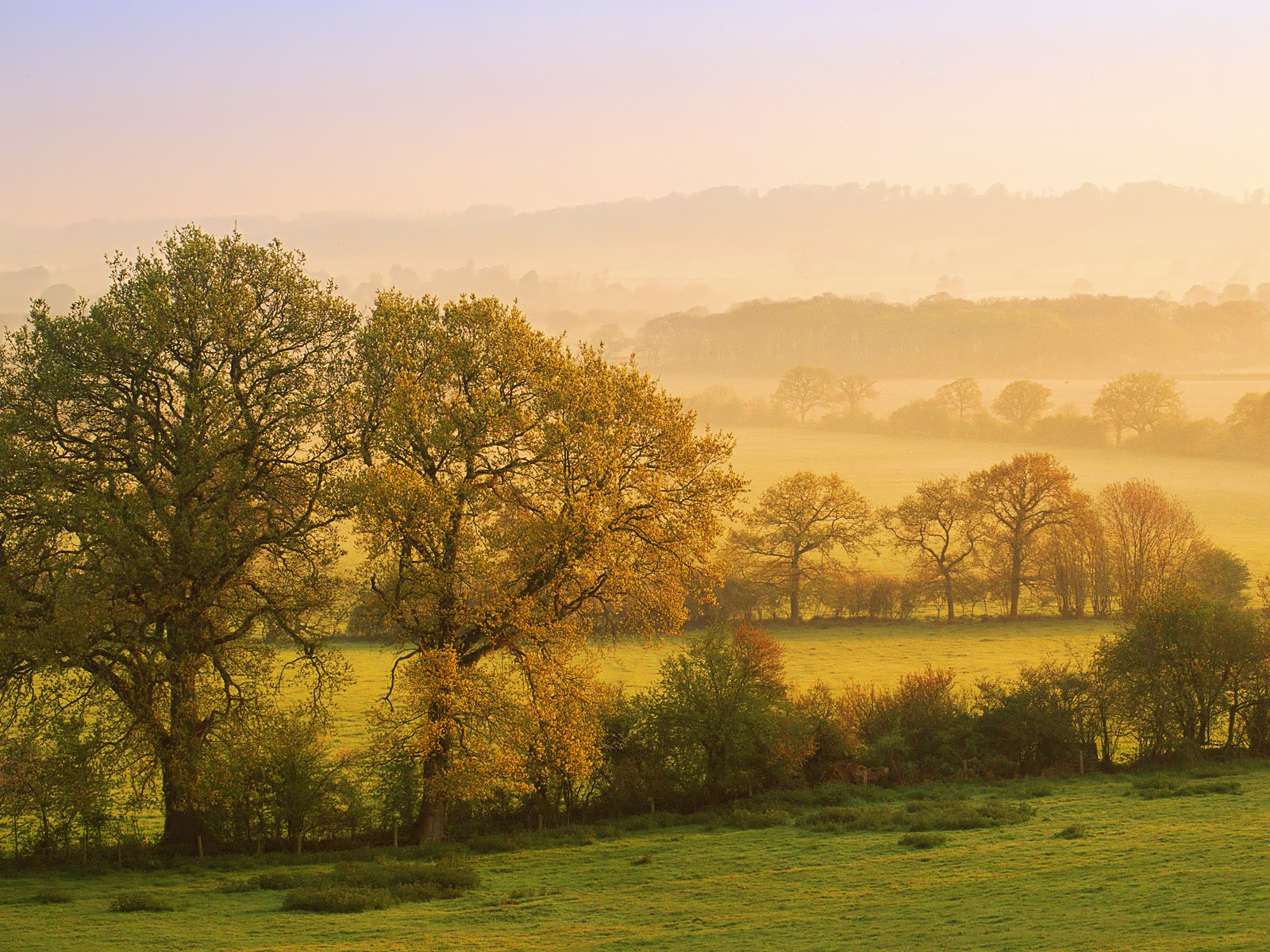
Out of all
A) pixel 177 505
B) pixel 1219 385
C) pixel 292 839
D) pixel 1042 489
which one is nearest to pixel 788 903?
pixel 292 839

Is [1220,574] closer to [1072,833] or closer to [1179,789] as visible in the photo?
[1179,789]

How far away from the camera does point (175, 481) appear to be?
28047 mm

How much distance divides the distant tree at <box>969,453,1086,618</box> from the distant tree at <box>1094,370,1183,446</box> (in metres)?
66.4

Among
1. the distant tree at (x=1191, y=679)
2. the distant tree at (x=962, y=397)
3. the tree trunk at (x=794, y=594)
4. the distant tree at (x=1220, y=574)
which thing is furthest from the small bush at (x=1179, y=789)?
the distant tree at (x=962, y=397)

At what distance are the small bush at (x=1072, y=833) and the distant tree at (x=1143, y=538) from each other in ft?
154

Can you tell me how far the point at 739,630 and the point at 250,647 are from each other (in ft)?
66.7

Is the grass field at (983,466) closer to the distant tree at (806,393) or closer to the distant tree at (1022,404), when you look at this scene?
the distant tree at (1022,404)

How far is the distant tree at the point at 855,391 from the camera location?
17650cm

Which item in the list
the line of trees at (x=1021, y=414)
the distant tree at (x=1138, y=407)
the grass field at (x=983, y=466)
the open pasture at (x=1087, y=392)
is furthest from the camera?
the open pasture at (x=1087, y=392)

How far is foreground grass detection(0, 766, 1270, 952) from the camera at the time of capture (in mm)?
21109

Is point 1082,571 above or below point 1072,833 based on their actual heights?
above

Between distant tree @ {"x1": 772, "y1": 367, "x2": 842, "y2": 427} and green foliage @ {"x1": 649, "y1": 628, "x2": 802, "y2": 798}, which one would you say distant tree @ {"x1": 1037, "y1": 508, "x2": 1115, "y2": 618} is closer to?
green foliage @ {"x1": 649, "y1": 628, "x2": 802, "y2": 798}

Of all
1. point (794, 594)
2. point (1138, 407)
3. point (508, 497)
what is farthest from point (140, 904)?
point (1138, 407)

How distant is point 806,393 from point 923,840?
15017 cm
